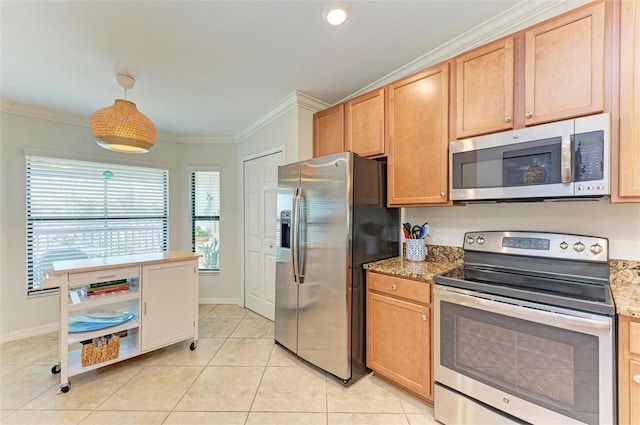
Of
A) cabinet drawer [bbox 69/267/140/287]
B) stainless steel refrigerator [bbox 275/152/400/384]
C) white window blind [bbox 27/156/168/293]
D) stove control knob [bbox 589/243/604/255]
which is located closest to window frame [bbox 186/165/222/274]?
white window blind [bbox 27/156/168/293]

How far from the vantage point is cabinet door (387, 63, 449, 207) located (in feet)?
6.12

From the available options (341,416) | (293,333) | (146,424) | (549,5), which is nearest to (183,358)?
(146,424)

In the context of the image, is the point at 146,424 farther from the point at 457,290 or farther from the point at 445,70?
the point at 445,70

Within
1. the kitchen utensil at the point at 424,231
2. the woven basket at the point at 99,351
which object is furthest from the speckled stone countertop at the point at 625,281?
the woven basket at the point at 99,351

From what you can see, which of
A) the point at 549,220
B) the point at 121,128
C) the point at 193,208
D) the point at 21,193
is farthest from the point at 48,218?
the point at 549,220

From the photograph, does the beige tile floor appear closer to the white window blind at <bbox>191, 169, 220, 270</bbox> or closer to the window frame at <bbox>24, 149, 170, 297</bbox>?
the window frame at <bbox>24, 149, 170, 297</bbox>

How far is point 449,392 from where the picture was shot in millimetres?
1581

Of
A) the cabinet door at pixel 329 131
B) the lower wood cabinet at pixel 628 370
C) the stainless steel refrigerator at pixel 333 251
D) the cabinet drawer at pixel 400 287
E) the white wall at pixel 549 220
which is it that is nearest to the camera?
the lower wood cabinet at pixel 628 370

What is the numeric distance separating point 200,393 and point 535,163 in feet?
8.64

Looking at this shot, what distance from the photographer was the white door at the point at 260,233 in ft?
10.6

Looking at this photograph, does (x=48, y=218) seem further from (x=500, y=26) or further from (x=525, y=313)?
(x=500, y=26)

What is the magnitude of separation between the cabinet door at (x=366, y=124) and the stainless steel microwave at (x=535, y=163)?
2.08 feet

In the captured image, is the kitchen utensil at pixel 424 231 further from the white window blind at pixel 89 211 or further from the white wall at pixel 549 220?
the white window blind at pixel 89 211

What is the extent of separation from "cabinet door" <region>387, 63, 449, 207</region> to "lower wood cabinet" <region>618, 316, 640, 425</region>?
1025 mm
